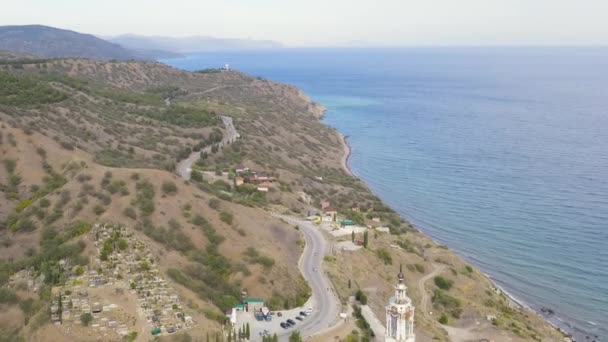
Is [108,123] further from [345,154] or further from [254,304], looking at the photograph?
[345,154]

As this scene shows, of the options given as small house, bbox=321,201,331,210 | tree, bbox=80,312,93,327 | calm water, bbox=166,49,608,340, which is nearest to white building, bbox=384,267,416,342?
tree, bbox=80,312,93,327

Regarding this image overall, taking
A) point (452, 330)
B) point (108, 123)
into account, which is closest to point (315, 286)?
point (452, 330)

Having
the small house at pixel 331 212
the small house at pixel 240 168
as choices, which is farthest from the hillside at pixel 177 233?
the small house at pixel 331 212

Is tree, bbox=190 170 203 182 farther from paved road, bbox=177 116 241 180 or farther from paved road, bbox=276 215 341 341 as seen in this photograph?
paved road, bbox=276 215 341 341

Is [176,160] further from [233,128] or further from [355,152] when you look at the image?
A: [355,152]

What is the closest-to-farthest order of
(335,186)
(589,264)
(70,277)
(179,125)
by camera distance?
(70,277) < (589,264) < (335,186) < (179,125)

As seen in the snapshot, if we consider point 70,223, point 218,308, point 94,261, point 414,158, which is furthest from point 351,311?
point 414,158
